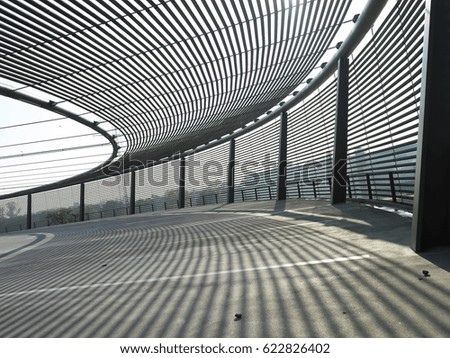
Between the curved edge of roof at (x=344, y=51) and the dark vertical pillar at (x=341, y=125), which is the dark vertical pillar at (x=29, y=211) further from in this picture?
the dark vertical pillar at (x=341, y=125)

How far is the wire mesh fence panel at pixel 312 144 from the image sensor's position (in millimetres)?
13672

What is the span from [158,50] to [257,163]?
586 inches

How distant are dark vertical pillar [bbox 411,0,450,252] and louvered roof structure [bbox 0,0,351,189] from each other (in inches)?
162

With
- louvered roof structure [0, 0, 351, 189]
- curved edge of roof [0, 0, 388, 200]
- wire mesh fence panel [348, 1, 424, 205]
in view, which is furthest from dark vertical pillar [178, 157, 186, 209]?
wire mesh fence panel [348, 1, 424, 205]

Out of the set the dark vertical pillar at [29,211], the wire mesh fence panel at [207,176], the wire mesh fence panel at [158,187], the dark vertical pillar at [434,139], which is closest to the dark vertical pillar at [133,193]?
the wire mesh fence panel at [158,187]

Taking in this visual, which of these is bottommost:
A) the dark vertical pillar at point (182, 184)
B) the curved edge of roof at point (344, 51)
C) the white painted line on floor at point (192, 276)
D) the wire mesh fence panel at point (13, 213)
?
the wire mesh fence panel at point (13, 213)

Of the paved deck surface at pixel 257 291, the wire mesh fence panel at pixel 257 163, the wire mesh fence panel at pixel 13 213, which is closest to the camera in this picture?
the paved deck surface at pixel 257 291

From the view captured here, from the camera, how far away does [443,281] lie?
3080 mm

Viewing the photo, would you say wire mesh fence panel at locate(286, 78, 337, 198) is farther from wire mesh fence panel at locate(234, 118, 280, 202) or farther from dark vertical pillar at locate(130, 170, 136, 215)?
dark vertical pillar at locate(130, 170, 136, 215)

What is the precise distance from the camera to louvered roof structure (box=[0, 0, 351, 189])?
277 inches

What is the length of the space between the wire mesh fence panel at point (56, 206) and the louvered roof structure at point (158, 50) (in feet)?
105

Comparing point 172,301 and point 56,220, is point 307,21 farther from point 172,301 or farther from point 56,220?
point 56,220

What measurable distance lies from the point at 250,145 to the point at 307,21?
50.9ft

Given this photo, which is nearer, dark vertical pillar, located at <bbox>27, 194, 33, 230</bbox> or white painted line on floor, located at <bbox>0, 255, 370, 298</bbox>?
white painted line on floor, located at <bbox>0, 255, 370, 298</bbox>
